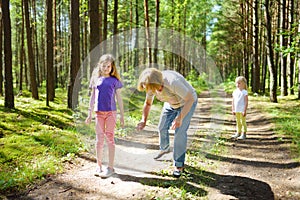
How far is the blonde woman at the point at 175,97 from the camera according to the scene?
4656 mm

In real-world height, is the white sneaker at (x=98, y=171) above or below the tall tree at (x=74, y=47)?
below

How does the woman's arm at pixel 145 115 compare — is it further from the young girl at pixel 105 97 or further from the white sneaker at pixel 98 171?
the white sneaker at pixel 98 171

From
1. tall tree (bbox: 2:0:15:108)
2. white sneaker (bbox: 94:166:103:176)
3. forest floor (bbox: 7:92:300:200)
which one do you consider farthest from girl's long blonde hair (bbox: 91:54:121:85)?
tall tree (bbox: 2:0:15:108)

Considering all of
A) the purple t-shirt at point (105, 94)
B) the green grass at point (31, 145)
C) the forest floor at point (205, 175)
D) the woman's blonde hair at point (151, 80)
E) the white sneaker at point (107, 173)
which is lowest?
the forest floor at point (205, 175)

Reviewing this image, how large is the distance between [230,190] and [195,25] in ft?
103

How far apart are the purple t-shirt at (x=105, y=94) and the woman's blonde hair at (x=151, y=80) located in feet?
2.01

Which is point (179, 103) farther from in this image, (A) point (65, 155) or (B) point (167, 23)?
(B) point (167, 23)

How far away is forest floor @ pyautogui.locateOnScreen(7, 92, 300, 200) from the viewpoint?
4555 mm

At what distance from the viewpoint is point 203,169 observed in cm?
570

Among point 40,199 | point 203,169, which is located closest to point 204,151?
point 203,169

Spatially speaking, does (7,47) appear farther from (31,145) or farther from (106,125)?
(106,125)

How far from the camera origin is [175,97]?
503 cm

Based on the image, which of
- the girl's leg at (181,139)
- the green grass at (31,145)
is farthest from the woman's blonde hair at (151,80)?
the green grass at (31,145)

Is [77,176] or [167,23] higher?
[167,23]
